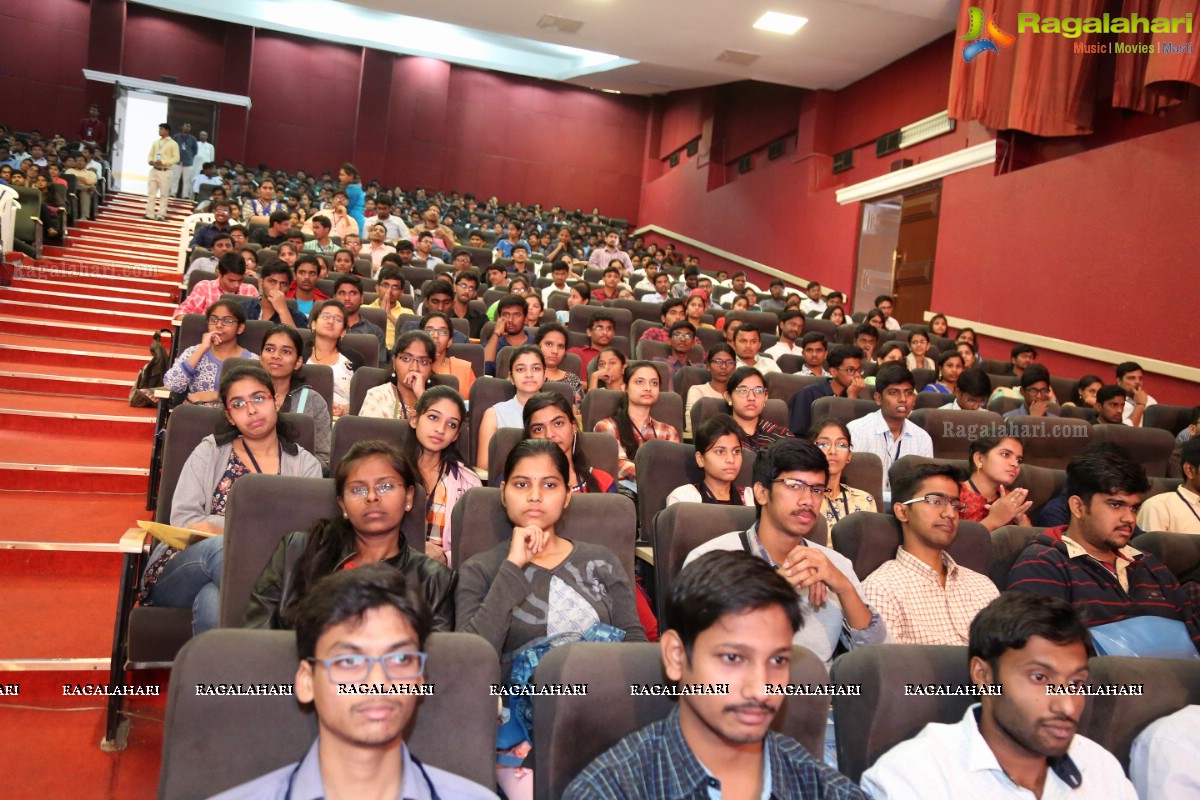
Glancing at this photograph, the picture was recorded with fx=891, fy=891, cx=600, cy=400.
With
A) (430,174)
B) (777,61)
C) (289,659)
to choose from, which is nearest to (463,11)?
(777,61)

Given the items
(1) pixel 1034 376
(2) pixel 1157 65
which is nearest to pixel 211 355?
(1) pixel 1034 376

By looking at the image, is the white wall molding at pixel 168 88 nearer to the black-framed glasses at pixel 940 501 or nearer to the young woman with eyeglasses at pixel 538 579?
the young woman with eyeglasses at pixel 538 579

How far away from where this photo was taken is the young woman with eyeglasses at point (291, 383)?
2910 mm

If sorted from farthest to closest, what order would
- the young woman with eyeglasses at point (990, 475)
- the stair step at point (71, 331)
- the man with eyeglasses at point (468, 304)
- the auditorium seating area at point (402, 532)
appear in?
1. the man with eyeglasses at point (468, 304)
2. the stair step at point (71, 331)
3. the young woman with eyeglasses at point (990, 475)
4. the auditorium seating area at point (402, 532)

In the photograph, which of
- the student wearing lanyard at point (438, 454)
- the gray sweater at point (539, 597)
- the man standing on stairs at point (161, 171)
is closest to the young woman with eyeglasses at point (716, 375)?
the student wearing lanyard at point (438, 454)

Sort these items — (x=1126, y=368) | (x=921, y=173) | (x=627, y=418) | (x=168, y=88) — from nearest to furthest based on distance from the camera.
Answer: (x=627, y=418) < (x=1126, y=368) < (x=921, y=173) < (x=168, y=88)

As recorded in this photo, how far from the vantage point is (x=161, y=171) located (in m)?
10.2

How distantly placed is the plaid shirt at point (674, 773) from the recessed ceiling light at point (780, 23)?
832 cm

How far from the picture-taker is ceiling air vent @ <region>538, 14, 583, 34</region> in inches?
368

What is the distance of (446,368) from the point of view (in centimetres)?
382

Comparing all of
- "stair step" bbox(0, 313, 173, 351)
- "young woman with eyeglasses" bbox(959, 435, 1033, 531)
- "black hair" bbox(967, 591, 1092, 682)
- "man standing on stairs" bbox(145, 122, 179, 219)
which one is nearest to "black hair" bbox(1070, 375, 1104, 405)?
"young woman with eyeglasses" bbox(959, 435, 1033, 531)

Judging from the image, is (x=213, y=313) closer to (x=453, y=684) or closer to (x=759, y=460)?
(x=759, y=460)

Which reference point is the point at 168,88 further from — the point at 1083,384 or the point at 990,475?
the point at 990,475

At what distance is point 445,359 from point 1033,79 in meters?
5.03
